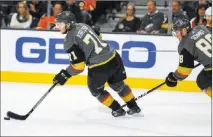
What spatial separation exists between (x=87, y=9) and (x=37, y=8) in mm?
733

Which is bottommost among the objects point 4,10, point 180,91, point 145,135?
point 180,91

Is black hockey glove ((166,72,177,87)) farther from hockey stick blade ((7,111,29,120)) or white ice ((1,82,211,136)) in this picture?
hockey stick blade ((7,111,29,120))

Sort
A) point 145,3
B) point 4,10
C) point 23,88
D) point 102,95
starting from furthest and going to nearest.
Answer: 1. point 4,10
2. point 145,3
3. point 23,88
4. point 102,95

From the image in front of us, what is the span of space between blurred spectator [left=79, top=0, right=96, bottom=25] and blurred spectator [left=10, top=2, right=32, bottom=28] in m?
0.69

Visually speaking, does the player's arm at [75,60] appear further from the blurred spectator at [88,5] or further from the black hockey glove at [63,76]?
the blurred spectator at [88,5]

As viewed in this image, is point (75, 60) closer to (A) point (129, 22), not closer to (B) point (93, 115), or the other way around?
(B) point (93, 115)

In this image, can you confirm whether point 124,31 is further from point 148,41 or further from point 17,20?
point 17,20

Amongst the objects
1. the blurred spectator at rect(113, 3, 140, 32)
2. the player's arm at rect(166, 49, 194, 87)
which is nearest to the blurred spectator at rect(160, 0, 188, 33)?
the blurred spectator at rect(113, 3, 140, 32)

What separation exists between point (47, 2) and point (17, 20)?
1.48 feet

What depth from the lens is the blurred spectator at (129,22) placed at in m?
5.54

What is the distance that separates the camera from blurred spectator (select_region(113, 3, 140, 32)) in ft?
18.2

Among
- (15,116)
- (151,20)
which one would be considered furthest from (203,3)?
(15,116)

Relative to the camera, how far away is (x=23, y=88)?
5234 millimetres

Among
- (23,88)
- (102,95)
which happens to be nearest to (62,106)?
(102,95)
